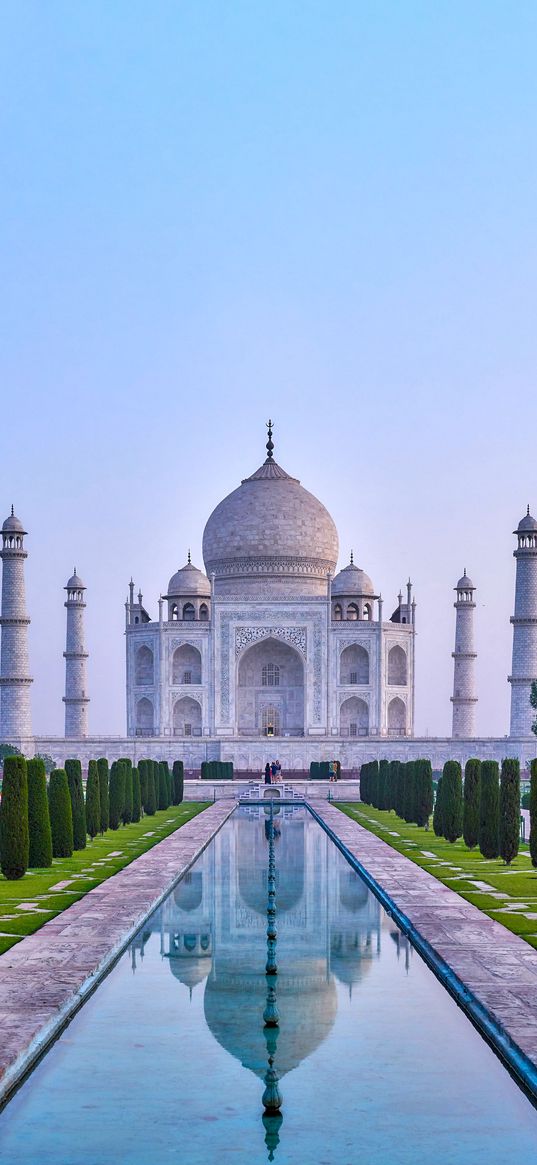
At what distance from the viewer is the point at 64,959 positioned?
386 inches

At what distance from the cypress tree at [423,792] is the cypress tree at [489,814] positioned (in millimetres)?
6520

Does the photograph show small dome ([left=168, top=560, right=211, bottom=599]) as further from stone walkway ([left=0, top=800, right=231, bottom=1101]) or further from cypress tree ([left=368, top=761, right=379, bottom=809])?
→ stone walkway ([left=0, top=800, right=231, bottom=1101])

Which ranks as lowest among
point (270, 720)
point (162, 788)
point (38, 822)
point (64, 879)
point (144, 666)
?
point (162, 788)

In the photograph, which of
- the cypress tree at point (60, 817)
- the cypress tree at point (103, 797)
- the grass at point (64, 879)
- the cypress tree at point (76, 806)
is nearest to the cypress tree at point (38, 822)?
the grass at point (64, 879)

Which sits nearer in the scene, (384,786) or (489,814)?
(489,814)

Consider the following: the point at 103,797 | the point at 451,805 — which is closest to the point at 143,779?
the point at 103,797

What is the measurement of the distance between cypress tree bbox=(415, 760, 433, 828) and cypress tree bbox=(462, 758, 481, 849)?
157 inches

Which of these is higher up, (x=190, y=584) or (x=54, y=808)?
(x=190, y=584)

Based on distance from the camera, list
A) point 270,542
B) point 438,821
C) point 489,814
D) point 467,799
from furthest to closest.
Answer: point 270,542 < point 438,821 < point 467,799 < point 489,814

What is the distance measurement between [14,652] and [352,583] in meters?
13.2

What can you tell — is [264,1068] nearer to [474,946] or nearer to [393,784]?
[474,946]

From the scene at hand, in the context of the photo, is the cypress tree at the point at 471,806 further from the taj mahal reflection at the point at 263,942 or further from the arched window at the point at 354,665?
the arched window at the point at 354,665

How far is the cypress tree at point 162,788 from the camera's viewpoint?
3008 cm

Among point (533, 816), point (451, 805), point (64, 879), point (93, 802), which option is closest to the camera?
point (64, 879)
